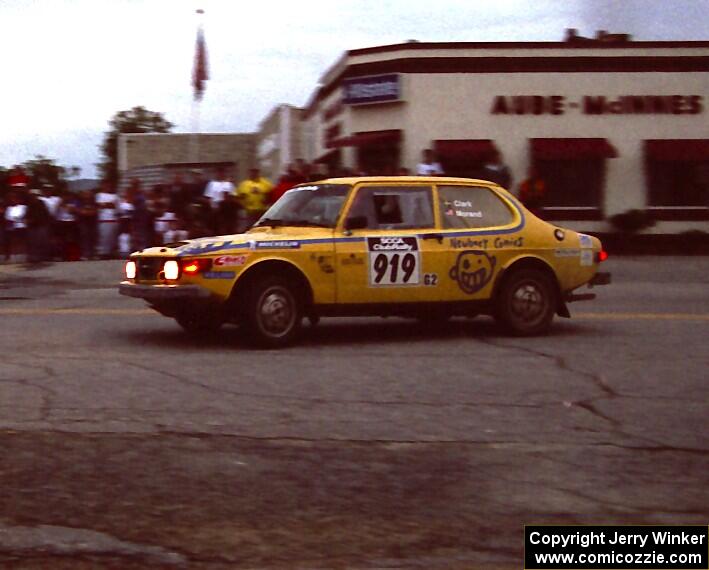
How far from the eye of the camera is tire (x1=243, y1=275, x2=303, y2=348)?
10.7m

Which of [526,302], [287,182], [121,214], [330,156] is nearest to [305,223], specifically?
[526,302]

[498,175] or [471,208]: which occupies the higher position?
[498,175]

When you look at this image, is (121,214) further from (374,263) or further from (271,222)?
(374,263)

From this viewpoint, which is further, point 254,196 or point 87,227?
point 87,227

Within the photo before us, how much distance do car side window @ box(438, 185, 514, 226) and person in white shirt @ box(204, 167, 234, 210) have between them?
986cm

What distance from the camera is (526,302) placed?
11.8 metres

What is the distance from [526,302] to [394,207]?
159 centimetres

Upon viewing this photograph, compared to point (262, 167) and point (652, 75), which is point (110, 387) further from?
point (262, 167)

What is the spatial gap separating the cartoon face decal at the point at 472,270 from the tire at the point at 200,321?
221 centimetres

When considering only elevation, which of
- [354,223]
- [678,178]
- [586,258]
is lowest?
[586,258]

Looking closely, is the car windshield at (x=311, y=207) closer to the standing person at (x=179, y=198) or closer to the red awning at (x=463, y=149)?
the standing person at (x=179, y=198)

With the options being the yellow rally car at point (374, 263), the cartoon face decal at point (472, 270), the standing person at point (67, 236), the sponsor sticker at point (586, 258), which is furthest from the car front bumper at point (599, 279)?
the standing person at point (67, 236)

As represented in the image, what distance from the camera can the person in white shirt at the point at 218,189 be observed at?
837 inches

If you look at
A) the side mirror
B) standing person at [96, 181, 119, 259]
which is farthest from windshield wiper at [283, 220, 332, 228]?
standing person at [96, 181, 119, 259]
